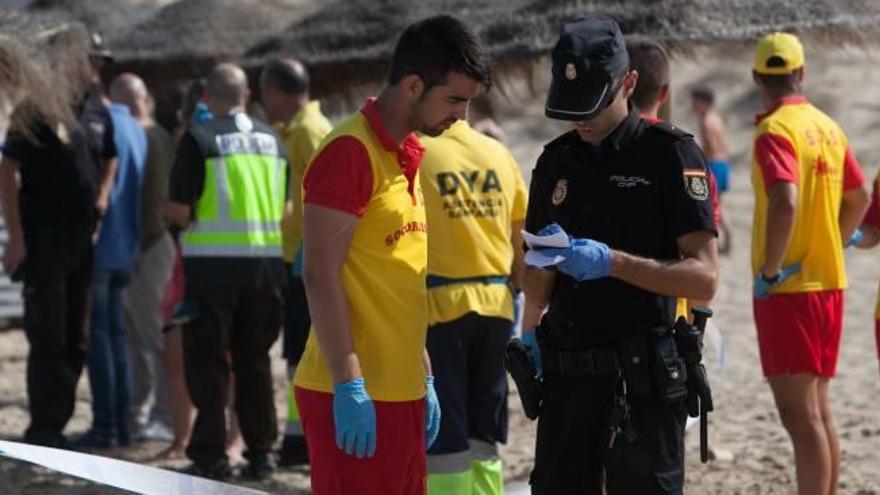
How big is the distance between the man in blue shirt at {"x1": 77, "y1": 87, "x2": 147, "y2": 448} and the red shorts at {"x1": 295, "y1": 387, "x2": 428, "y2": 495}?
425cm

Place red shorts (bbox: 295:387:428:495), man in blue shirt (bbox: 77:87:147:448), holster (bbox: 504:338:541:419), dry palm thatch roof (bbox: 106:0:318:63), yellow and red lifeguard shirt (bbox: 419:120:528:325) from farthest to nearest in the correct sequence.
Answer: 1. dry palm thatch roof (bbox: 106:0:318:63)
2. man in blue shirt (bbox: 77:87:147:448)
3. yellow and red lifeguard shirt (bbox: 419:120:528:325)
4. holster (bbox: 504:338:541:419)
5. red shorts (bbox: 295:387:428:495)

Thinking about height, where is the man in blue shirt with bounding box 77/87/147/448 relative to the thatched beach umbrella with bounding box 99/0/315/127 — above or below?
below

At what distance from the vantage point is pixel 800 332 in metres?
6.13

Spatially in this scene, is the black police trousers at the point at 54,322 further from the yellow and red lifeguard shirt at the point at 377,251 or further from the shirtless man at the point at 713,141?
the shirtless man at the point at 713,141

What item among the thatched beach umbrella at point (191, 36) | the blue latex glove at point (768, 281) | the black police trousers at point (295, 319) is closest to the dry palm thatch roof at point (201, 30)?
the thatched beach umbrella at point (191, 36)

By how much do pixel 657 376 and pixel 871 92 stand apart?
16.6 m

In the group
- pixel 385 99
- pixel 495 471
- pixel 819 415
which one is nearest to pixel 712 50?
pixel 819 415

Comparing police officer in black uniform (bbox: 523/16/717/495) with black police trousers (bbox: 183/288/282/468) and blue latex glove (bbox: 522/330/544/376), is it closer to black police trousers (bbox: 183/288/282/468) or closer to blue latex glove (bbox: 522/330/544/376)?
blue latex glove (bbox: 522/330/544/376)

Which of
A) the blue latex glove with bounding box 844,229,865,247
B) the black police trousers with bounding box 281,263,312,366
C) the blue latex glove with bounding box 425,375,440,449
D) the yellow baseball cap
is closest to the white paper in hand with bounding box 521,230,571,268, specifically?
the blue latex glove with bounding box 425,375,440,449

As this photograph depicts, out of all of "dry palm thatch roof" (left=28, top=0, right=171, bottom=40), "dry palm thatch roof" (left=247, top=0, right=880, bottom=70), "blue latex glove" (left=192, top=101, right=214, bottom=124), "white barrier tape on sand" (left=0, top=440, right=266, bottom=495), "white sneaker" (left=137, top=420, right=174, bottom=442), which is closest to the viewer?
"white barrier tape on sand" (left=0, top=440, right=266, bottom=495)

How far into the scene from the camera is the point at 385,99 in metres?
4.27

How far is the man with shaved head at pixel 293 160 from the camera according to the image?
7590 mm

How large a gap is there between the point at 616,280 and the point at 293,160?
3.52 m

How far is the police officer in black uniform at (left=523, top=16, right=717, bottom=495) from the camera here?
4.32 meters
